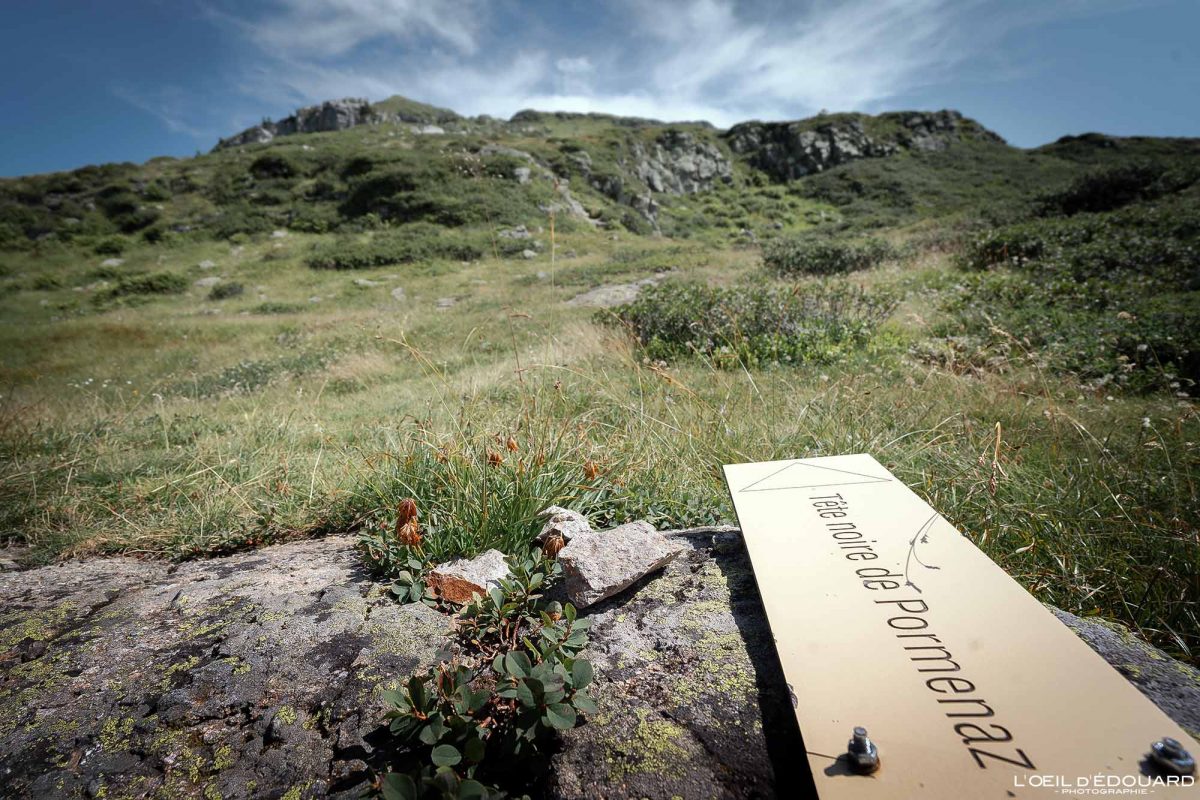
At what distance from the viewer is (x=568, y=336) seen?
7.76 metres

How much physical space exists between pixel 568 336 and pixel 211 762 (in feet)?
22.5

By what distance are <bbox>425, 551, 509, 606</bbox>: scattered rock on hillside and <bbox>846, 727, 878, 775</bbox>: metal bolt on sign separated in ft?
3.33

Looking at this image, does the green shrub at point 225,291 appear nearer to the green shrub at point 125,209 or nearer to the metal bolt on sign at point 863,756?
the green shrub at point 125,209

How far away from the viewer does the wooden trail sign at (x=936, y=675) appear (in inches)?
36.0

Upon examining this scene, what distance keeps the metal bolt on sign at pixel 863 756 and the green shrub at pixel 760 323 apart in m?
4.63

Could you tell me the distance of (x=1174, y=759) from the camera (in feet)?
2.80

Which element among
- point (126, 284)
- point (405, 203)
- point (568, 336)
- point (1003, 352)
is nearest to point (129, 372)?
point (568, 336)

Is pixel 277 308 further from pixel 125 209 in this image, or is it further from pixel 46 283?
pixel 125 209

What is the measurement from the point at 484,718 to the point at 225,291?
89.2ft

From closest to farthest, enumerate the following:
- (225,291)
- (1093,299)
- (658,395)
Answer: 1. (658,395)
2. (1093,299)
3. (225,291)

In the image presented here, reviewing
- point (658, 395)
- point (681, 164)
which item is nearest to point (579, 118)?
point (681, 164)

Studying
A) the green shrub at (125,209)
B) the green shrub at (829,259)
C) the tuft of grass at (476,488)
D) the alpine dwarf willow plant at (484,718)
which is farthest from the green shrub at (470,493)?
the green shrub at (125,209)

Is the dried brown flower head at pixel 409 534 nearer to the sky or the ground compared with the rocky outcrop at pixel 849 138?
nearer to the ground

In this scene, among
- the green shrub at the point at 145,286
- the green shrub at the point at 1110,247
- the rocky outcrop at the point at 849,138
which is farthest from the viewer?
the rocky outcrop at the point at 849,138
